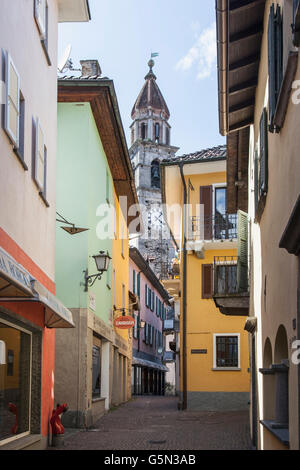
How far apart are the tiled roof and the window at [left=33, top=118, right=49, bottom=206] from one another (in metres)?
13.7

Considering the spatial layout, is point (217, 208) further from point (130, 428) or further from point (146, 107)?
point (146, 107)

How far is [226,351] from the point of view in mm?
25234

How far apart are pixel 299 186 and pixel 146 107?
90131 millimetres

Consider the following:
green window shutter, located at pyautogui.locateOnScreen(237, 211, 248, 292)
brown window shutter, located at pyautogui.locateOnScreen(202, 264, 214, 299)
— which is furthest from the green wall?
brown window shutter, located at pyautogui.locateOnScreen(202, 264, 214, 299)

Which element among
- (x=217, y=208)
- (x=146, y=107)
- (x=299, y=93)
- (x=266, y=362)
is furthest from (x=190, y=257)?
(x=146, y=107)

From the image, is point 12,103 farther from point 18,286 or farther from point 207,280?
point 207,280

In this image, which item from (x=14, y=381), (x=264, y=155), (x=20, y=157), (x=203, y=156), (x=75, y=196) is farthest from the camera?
(x=203, y=156)

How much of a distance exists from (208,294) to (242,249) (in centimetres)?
1092

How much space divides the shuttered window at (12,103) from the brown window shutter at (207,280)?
1652 cm

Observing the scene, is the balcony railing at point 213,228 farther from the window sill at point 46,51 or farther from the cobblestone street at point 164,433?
the window sill at point 46,51

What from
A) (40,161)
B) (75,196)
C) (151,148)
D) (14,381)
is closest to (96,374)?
(75,196)

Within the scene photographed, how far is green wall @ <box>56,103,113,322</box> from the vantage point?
17.8m

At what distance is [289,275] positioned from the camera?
6.28m

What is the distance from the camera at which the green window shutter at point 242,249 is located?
1488cm
